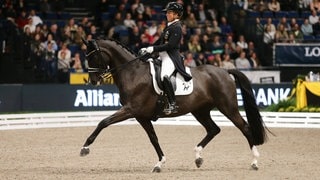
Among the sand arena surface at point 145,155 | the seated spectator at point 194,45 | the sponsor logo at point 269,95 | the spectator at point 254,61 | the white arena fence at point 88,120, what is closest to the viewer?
the sand arena surface at point 145,155

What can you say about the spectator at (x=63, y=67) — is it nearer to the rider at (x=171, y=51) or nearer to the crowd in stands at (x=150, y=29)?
the crowd in stands at (x=150, y=29)

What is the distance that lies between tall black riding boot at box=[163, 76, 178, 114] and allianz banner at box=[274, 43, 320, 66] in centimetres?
1387

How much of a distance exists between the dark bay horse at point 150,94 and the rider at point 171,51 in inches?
7.5

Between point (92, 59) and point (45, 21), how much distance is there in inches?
517

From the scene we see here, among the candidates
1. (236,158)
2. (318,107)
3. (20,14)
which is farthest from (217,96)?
A: (20,14)

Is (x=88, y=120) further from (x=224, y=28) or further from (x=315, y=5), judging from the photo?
(x=315, y=5)

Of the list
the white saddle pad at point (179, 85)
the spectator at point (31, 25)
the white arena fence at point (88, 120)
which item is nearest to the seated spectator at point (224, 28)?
the spectator at point (31, 25)

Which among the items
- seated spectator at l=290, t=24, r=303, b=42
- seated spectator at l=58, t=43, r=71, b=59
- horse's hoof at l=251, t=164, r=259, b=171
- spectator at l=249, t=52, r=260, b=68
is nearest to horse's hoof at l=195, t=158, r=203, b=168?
horse's hoof at l=251, t=164, r=259, b=171

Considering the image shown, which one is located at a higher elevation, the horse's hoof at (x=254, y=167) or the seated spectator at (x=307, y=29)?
the seated spectator at (x=307, y=29)

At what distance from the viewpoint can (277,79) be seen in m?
23.1

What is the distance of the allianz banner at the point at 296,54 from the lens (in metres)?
24.6

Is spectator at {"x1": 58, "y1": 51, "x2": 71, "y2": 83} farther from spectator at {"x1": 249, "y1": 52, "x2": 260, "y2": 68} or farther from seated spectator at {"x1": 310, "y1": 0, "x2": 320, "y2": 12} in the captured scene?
seated spectator at {"x1": 310, "y1": 0, "x2": 320, "y2": 12}

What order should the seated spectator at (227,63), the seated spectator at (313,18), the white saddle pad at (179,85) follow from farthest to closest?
the seated spectator at (313,18) < the seated spectator at (227,63) < the white saddle pad at (179,85)

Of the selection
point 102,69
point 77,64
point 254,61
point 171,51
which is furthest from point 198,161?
point 254,61
